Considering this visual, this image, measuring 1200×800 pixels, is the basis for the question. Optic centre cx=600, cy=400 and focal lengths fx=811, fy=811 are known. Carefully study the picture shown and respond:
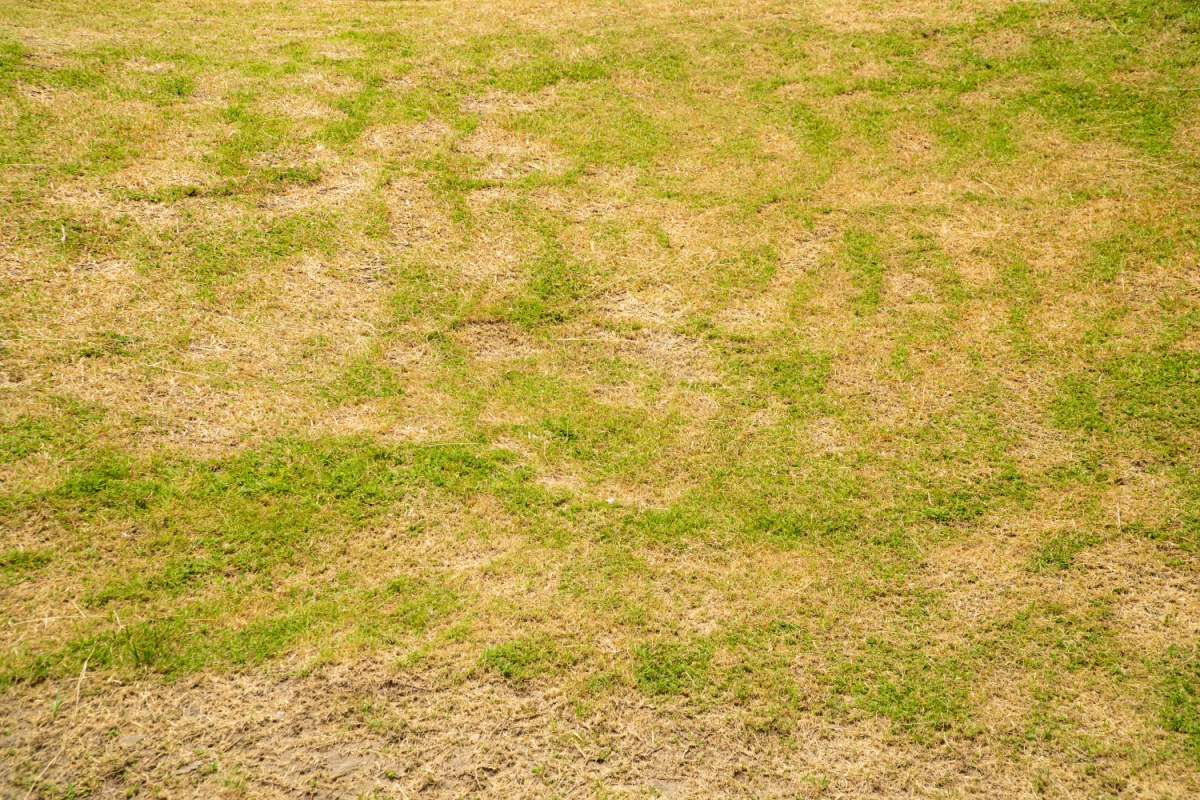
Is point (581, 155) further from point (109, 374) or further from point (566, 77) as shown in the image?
point (109, 374)

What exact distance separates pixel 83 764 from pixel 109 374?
265 cm

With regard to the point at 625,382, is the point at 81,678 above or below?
below

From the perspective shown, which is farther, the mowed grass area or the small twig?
the mowed grass area

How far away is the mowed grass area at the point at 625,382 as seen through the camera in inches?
166

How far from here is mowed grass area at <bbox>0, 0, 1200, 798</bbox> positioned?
4215mm

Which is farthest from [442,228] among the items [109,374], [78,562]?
Answer: [78,562]

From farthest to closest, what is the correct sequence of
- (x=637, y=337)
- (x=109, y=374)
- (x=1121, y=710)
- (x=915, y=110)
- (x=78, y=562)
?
(x=915, y=110) → (x=637, y=337) → (x=109, y=374) → (x=78, y=562) → (x=1121, y=710)

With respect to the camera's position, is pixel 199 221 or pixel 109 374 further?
pixel 199 221

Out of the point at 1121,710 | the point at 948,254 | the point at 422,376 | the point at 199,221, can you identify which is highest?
the point at 199,221

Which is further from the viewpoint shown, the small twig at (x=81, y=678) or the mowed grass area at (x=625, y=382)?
the mowed grass area at (x=625, y=382)

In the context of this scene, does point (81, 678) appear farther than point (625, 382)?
No

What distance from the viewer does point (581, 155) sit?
24.6 ft

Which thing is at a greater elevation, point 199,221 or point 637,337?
point 199,221

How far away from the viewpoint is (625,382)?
223 inches
